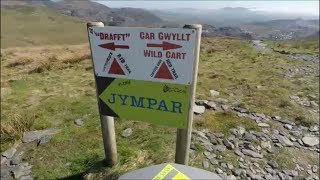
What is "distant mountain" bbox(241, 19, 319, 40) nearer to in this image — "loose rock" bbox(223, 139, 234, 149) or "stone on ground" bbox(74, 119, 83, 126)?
"loose rock" bbox(223, 139, 234, 149)

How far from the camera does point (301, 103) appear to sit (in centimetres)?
1052

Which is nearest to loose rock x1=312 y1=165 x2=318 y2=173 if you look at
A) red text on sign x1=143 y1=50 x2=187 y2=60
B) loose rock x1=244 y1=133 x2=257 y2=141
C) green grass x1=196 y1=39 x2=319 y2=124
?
loose rock x1=244 y1=133 x2=257 y2=141

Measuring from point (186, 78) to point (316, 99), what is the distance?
7930 millimetres

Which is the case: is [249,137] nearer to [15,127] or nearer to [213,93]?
[213,93]

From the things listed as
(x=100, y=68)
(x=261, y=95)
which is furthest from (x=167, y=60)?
(x=261, y=95)

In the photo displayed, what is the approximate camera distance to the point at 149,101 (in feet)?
16.6

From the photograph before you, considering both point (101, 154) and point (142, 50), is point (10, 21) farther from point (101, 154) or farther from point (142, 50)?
point (142, 50)

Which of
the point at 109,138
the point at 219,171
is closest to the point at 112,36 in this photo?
the point at 109,138

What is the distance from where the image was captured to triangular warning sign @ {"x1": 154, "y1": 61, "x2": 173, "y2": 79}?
468 cm

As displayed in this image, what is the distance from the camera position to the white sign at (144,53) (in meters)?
4.41

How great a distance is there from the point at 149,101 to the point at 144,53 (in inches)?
31.0

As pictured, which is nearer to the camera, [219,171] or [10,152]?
[219,171]

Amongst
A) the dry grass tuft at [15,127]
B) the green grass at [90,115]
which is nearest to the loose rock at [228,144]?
the green grass at [90,115]

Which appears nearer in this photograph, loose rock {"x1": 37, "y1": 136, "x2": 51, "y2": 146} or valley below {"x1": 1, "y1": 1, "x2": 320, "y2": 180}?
valley below {"x1": 1, "y1": 1, "x2": 320, "y2": 180}
